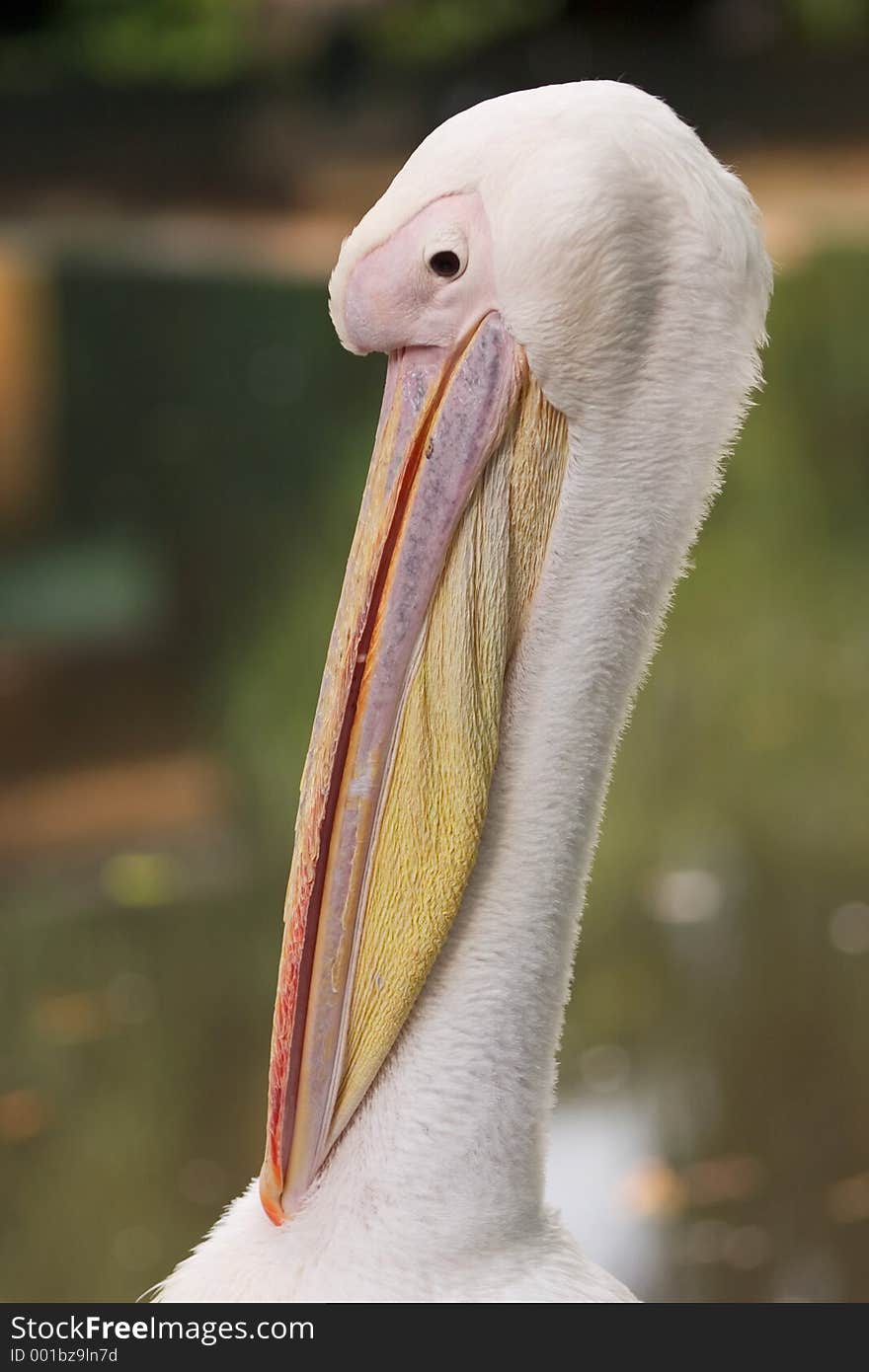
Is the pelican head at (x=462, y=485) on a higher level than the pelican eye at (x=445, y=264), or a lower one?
lower

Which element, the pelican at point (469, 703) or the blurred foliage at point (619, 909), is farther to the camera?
the blurred foliage at point (619, 909)

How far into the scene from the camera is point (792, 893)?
15.2 ft

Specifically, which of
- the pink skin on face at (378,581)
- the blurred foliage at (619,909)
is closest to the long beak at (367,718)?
the pink skin on face at (378,581)

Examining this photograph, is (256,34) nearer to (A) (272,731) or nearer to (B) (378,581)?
(A) (272,731)

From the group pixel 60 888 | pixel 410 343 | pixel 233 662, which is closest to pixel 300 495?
pixel 233 662

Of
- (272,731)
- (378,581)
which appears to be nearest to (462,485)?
(378,581)

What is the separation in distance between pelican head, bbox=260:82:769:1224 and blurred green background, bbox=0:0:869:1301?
172 cm

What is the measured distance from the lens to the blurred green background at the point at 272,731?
353 cm

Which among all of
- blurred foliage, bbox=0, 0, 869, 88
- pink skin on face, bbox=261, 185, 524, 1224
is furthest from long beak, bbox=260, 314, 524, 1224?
blurred foliage, bbox=0, 0, 869, 88

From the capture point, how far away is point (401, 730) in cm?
169

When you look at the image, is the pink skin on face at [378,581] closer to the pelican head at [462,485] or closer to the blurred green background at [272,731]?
the pelican head at [462,485]
